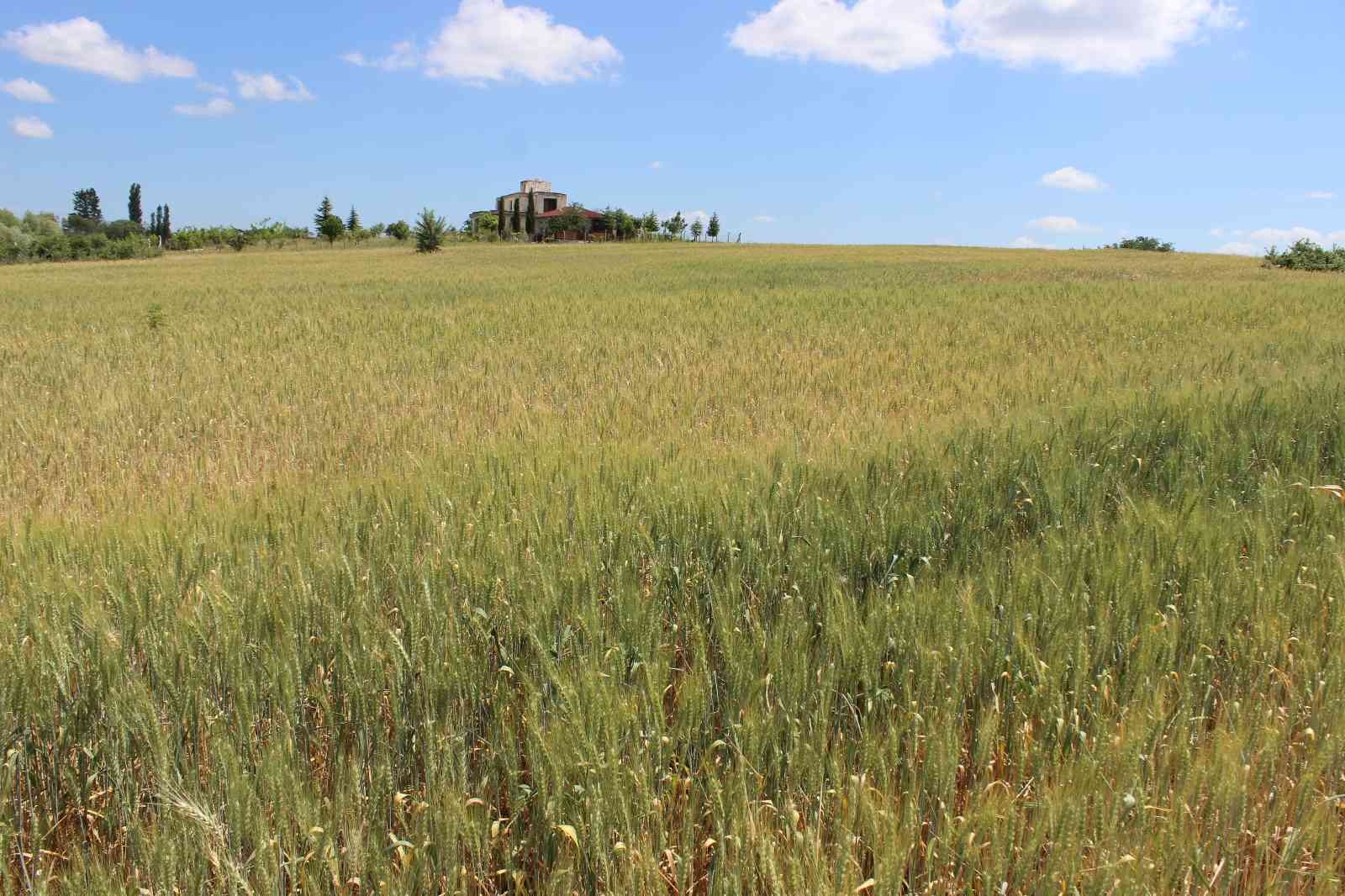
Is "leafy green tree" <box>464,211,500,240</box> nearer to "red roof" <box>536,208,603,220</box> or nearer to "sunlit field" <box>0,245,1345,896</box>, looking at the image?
"red roof" <box>536,208,603,220</box>

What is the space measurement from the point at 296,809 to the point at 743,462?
2798mm

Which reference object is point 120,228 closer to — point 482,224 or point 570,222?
point 482,224

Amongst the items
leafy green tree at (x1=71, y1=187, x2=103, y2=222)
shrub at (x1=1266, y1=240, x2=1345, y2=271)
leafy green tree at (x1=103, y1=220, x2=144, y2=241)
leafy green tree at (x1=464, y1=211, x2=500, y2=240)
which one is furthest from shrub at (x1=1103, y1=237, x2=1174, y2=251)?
leafy green tree at (x1=71, y1=187, x2=103, y2=222)

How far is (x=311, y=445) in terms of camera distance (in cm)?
529

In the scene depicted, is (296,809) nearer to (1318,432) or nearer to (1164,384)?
(1318,432)

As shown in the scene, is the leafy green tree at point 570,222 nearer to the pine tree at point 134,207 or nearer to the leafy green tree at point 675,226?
the leafy green tree at point 675,226

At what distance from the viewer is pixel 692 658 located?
235 centimetres

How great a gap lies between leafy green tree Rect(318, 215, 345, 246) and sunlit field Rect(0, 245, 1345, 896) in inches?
2861

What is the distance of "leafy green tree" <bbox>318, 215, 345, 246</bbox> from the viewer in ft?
233

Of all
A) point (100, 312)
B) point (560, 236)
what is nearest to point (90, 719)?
point (100, 312)

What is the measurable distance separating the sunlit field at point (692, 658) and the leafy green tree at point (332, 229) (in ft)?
238

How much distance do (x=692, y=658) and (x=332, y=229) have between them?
252 ft

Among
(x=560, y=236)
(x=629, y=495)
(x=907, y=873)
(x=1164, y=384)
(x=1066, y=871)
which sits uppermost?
(x=560, y=236)

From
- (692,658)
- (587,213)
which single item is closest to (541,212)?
(587,213)
